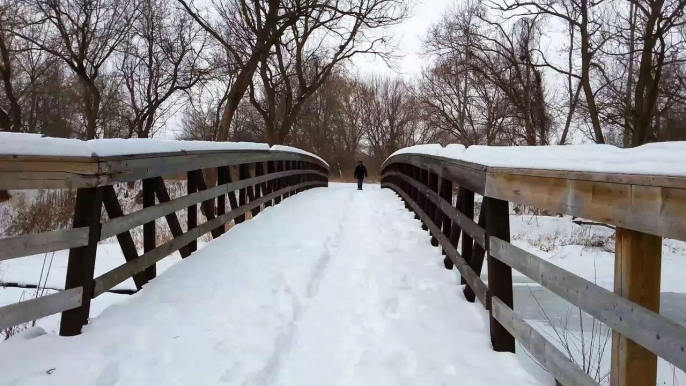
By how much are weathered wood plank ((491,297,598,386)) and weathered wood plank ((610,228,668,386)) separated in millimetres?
156

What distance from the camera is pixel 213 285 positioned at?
159 inches

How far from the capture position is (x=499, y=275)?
3125mm

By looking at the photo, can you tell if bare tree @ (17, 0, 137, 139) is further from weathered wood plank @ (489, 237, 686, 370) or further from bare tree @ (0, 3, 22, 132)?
weathered wood plank @ (489, 237, 686, 370)

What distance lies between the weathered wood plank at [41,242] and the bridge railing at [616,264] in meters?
2.65

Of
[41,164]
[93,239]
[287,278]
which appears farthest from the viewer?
[287,278]

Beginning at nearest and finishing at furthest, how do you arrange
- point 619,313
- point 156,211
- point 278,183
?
1. point 619,313
2. point 156,211
3. point 278,183

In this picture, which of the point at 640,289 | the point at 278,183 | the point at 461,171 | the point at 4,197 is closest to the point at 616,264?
the point at 640,289

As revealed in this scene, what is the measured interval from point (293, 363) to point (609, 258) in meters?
8.12

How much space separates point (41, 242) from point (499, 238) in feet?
9.12

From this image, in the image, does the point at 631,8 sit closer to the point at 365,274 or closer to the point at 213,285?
the point at 365,274

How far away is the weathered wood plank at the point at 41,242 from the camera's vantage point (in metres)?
2.41

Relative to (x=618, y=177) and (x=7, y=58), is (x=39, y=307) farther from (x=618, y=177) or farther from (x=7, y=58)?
(x=7, y=58)

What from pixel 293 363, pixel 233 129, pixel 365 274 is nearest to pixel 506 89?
pixel 365 274

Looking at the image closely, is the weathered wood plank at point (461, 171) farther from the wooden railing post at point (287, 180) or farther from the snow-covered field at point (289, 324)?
the wooden railing post at point (287, 180)
